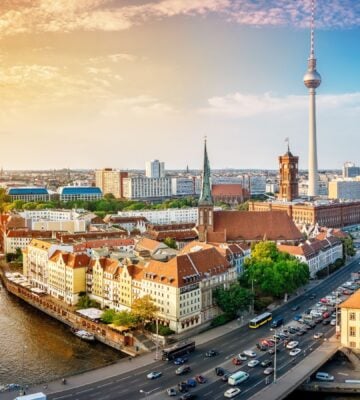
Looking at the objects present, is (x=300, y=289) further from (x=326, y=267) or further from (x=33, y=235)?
(x=33, y=235)

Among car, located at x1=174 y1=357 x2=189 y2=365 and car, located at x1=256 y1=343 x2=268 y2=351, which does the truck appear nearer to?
car, located at x1=174 y1=357 x2=189 y2=365

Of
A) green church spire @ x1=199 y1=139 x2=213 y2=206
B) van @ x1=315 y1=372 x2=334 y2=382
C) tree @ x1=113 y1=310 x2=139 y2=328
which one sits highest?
green church spire @ x1=199 y1=139 x2=213 y2=206

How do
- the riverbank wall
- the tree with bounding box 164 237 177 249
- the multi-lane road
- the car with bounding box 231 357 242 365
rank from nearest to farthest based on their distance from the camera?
the multi-lane road → the car with bounding box 231 357 242 365 → the riverbank wall → the tree with bounding box 164 237 177 249

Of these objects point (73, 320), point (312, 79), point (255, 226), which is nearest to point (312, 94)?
point (312, 79)

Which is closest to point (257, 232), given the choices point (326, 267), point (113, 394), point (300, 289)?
point (326, 267)

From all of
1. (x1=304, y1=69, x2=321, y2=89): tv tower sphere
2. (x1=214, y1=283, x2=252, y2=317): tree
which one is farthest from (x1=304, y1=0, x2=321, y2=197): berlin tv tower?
(x1=214, y1=283, x2=252, y2=317): tree

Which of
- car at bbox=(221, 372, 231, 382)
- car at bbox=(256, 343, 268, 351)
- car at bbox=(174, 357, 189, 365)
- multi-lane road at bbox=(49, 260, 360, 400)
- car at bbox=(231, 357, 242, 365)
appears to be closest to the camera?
multi-lane road at bbox=(49, 260, 360, 400)

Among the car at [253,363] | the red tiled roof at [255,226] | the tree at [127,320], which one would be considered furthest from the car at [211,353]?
the red tiled roof at [255,226]

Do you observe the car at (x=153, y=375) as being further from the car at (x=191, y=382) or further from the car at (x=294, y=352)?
the car at (x=294, y=352)
